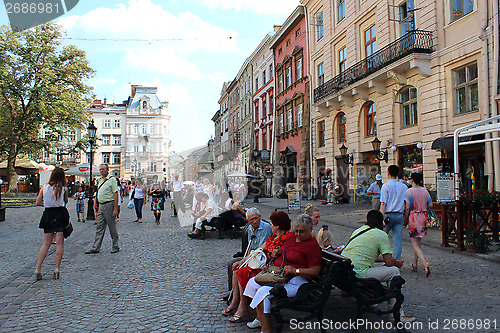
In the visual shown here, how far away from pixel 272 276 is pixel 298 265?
0.30 metres

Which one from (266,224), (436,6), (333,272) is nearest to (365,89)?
(436,6)

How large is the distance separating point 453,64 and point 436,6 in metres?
2.60

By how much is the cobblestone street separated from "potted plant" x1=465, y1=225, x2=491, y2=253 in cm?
28

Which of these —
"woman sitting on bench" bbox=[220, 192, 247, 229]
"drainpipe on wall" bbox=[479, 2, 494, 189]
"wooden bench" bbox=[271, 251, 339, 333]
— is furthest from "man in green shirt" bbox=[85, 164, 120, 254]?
"drainpipe on wall" bbox=[479, 2, 494, 189]

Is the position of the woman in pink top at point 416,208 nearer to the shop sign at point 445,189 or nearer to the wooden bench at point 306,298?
the wooden bench at point 306,298

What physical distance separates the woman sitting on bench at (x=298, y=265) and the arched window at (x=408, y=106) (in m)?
14.8

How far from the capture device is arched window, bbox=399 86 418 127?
56.4ft

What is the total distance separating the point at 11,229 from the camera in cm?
1320

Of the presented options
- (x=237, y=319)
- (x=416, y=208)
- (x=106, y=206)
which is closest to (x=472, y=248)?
(x=416, y=208)

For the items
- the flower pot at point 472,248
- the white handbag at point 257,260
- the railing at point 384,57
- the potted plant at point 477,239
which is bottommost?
the flower pot at point 472,248

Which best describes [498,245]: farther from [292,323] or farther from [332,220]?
[332,220]

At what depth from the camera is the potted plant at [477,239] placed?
784 centimetres

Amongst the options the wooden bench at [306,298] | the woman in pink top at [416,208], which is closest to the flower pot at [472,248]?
the woman in pink top at [416,208]

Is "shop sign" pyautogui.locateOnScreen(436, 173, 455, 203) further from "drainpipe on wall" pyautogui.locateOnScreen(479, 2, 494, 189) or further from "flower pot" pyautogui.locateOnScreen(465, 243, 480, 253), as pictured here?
"drainpipe on wall" pyautogui.locateOnScreen(479, 2, 494, 189)
